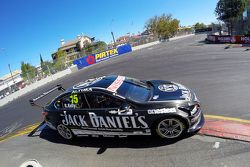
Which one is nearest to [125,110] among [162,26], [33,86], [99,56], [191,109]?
[191,109]

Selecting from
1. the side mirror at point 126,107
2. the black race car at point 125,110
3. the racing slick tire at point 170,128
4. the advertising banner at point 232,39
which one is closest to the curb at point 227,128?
the black race car at point 125,110

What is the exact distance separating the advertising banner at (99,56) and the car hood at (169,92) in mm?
24377

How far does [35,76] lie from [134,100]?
891 inches

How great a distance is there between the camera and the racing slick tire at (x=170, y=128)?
5.88 meters

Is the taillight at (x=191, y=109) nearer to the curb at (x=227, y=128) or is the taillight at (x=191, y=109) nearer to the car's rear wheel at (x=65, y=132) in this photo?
the curb at (x=227, y=128)

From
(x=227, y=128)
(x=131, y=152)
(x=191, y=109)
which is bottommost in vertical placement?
(x=131, y=152)

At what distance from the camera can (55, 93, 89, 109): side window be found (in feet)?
21.9

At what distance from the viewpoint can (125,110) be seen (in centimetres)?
597

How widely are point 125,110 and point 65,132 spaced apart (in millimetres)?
2398

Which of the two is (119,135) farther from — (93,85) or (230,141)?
(230,141)

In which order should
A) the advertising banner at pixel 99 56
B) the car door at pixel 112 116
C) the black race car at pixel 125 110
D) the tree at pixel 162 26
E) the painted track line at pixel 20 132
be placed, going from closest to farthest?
the black race car at pixel 125 110 < the car door at pixel 112 116 < the painted track line at pixel 20 132 < the advertising banner at pixel 99 56 < the tree at pixel 162 26

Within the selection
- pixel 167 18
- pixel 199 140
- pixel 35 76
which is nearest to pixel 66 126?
pixel 199 140

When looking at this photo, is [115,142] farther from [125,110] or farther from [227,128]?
[227,128]

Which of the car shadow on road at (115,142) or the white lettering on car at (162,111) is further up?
the white lettering on car at (162,111)
